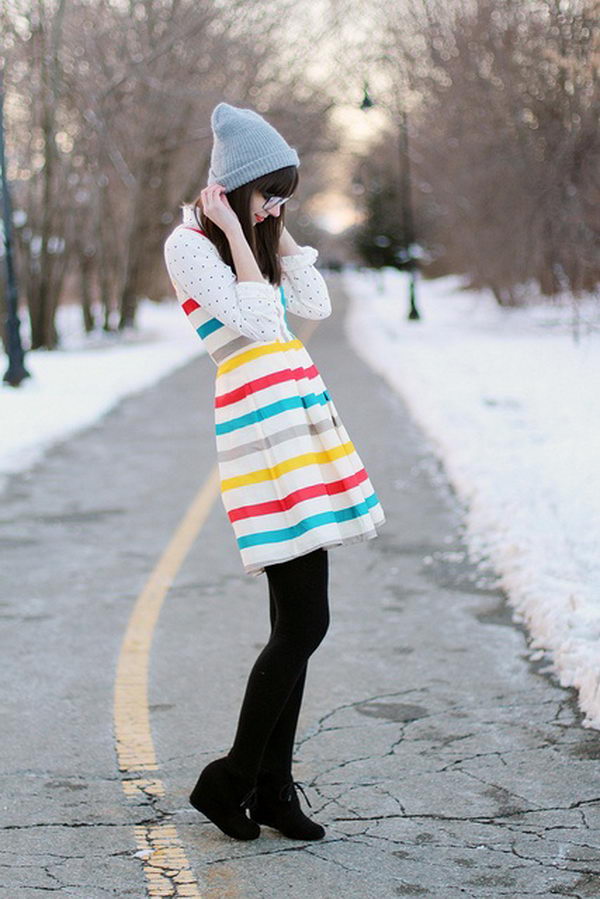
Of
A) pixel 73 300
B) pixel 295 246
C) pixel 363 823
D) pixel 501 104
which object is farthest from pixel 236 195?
pixel 73 300

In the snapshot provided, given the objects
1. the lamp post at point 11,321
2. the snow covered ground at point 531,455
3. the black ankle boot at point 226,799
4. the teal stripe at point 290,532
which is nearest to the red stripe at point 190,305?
the teal stripe at point 290,532

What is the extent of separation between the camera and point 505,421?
13.9m

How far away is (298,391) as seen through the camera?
3.62 meters

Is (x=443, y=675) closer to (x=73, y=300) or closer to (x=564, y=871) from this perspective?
(x=564, y=871)

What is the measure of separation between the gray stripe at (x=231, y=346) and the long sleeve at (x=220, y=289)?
8cm

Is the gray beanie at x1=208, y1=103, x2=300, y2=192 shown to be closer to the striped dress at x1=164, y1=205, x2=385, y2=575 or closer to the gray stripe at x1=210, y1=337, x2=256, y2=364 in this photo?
the striped dress at x1=164, y1=205, x2=385, y2=575

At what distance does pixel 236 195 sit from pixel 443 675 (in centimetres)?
282

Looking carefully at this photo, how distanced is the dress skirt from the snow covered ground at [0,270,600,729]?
1848 mm

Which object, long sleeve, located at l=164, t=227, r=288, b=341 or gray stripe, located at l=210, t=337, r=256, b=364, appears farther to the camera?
gray stripe, located at l=210, t=337, r=256, b=364

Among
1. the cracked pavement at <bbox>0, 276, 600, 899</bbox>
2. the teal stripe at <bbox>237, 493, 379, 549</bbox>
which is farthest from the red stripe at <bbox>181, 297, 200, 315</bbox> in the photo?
the cracked pavement at <bbox>0, 276, 600, 899</bbox>

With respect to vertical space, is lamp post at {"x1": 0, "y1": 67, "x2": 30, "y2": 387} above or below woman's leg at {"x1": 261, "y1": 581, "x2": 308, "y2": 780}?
below

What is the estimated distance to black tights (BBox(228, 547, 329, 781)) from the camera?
3.56 meters

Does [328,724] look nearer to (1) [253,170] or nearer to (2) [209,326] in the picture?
(2) [209,326]

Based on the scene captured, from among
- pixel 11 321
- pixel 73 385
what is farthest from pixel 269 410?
pixel 11 321
